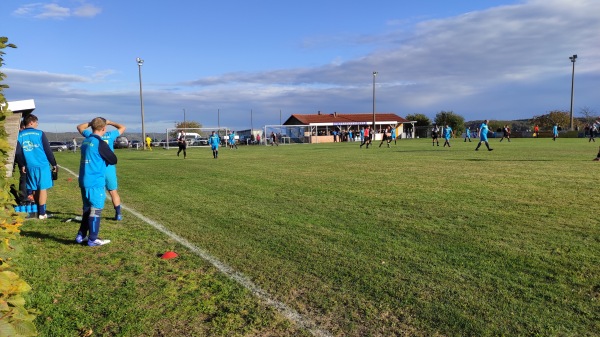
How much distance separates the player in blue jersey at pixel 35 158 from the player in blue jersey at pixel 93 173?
2377mm

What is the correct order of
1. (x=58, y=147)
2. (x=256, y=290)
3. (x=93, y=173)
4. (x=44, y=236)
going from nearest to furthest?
1. (x=256, y=290)
2. (x=93, y=173)
3. (x=44, y=236)
4. (x=58, y=147)

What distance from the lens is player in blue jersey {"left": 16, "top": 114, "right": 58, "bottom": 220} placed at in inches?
294

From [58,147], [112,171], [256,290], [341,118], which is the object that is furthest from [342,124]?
[256,290]

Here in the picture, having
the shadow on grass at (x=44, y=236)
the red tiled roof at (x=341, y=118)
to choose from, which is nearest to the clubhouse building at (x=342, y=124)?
the red tiled roof at (x=341, y=118)

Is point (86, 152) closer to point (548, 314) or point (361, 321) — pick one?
point (361, 321)

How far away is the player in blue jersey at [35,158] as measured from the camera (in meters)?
7.47

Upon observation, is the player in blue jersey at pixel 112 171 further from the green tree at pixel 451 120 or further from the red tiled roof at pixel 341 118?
the green tree at pixel 451 120

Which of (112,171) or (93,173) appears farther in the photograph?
(112,171)

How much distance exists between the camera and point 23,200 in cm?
803

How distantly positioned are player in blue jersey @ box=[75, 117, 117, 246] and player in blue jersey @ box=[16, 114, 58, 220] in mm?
2377

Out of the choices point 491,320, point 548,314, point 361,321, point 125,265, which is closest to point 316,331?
point 361,321

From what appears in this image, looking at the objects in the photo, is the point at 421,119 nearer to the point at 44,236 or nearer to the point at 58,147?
the point at 58,147

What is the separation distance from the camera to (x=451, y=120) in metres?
76.9

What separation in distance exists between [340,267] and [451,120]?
77.3m
